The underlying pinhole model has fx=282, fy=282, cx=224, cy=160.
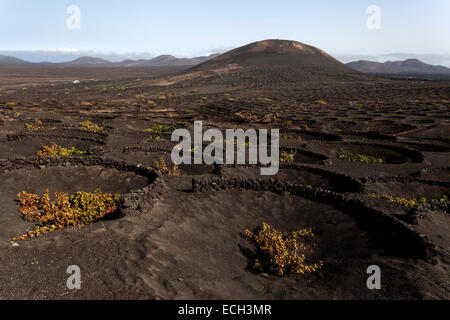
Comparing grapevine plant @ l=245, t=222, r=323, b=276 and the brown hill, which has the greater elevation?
the brown hill

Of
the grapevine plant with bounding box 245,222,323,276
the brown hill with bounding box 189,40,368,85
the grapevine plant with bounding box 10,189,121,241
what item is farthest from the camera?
the brown hill with bounding box 189,40,368,85

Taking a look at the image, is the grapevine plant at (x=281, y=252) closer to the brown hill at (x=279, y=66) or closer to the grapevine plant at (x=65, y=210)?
the grapevine plant at (x=65, y=210)

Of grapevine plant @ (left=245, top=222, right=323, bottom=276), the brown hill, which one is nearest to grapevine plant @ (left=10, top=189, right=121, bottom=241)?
grapevine plant @ (left=245, top=222, right=323, bottom=276)

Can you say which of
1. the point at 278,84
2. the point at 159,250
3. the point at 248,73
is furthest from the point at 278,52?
the point at 159,250

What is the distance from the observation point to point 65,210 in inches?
414

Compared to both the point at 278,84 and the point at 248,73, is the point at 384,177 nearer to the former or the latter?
the point at 278,84

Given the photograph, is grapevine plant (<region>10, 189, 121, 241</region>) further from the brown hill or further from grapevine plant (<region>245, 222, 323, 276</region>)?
the brown hill

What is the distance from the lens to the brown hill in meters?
134

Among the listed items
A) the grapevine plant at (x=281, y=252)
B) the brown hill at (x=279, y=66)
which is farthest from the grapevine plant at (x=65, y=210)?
the brown hill at (x=279, y=66)

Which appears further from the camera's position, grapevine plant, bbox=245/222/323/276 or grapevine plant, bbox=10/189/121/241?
grapevine plant, bbox=10/189/121/241

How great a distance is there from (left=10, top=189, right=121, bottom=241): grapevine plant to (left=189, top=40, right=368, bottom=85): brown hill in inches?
4648

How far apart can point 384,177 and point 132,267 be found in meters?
14.6

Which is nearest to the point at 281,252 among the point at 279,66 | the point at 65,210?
the point at 65,210
